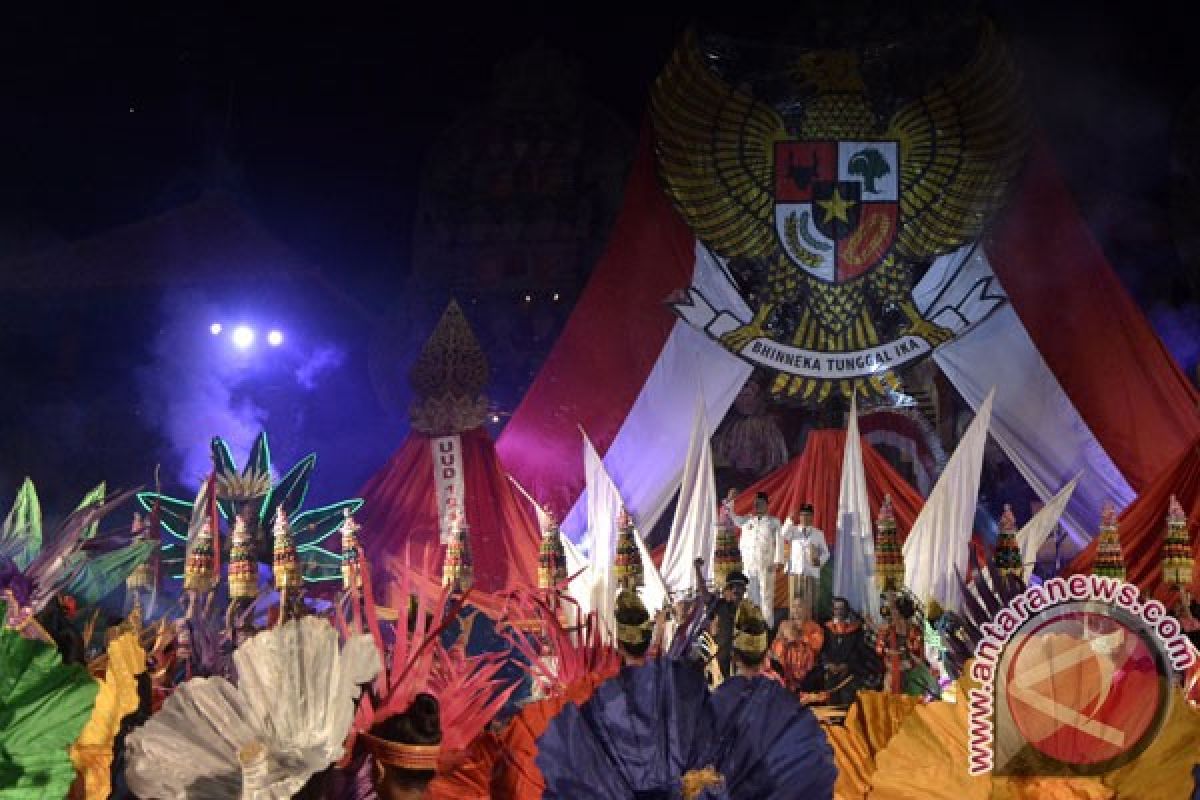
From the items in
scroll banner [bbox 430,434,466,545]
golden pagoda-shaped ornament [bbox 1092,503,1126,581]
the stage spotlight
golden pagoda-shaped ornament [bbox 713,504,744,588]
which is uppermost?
the stage spotlight

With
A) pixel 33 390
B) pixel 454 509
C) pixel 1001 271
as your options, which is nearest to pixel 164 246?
pixel 33 390

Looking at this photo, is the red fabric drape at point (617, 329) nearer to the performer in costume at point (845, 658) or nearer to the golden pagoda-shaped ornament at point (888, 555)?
the golden pagoda-shaped ornament at point (888, 555)

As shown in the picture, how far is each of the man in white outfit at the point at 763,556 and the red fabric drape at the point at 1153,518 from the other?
177 centimetres

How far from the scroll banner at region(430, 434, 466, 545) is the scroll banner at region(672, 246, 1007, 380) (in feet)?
6.06

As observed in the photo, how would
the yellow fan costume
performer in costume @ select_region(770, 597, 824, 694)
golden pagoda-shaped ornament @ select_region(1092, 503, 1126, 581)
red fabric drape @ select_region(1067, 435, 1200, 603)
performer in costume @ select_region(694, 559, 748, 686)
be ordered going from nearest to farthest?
the yellow fan costume
performer in costume @ select_region(694, 559, 748, 686)
performer in costume @ select_region(770, 597, 824, 694)
golden pagoda-shaped ornament @ select_region(1092, 503, 1126, 581)
red fabric drape @ select_region(1067, 435, 1200, 603)

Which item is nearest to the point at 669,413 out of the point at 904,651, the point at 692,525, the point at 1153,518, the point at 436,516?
the point at 692,525

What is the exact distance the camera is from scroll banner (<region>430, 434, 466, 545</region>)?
34.4 feet

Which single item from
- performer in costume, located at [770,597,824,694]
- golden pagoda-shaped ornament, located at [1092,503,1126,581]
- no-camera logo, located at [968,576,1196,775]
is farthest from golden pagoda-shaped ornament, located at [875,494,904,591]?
no-camera logo, located at [968,576,1196,775]

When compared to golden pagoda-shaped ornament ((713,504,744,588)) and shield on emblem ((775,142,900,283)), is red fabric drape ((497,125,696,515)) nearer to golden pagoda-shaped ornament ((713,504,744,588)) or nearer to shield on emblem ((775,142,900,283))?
shield on emblem ((775,142,900,283))

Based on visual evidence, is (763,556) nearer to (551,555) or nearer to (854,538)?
(854,538)

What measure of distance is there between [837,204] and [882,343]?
1.00 metres

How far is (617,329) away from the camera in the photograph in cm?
1112

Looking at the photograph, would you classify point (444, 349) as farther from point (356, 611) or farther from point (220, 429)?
point (356, 611)

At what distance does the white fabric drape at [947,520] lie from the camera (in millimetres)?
9711
